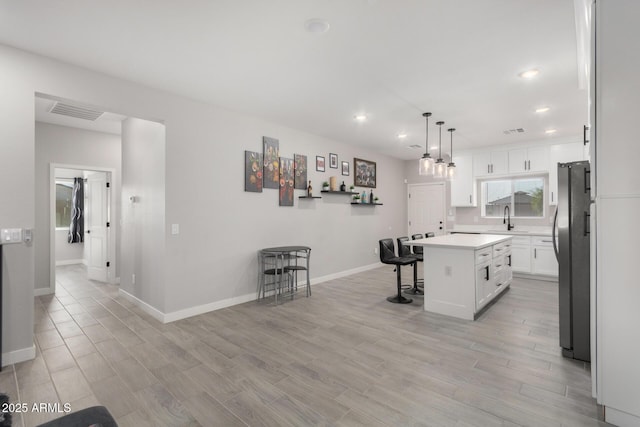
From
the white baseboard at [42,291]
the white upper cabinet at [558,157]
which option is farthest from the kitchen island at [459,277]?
the white baseboard at [42,291]

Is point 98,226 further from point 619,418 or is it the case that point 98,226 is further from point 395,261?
point 619,418

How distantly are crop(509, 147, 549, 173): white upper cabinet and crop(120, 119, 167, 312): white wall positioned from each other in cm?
672

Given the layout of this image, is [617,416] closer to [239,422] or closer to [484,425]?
[484,425]

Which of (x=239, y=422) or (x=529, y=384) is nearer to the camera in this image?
(x=239, y=422)

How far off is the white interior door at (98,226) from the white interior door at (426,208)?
7.19 metres

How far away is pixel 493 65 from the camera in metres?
3.09

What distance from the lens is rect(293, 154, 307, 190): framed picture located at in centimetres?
536

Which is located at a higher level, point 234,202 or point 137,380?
point 234,202

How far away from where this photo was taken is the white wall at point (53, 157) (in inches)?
206

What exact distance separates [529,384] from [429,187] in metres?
6.32

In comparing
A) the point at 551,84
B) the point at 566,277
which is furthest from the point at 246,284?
the point at 551,84

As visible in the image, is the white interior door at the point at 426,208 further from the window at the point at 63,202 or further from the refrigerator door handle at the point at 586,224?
the window at the point at 63,202

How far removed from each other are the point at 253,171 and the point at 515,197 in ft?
19.4

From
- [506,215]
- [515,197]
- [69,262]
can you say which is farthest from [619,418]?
[69,262]
